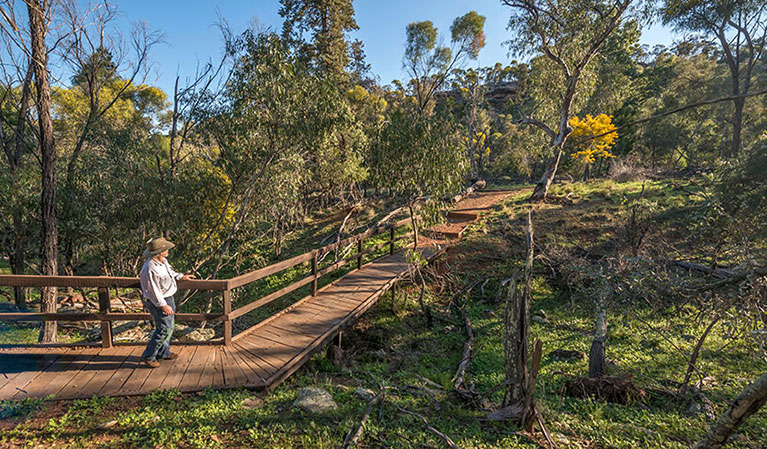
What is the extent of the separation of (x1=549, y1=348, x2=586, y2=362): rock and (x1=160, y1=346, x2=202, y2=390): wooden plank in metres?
6.51

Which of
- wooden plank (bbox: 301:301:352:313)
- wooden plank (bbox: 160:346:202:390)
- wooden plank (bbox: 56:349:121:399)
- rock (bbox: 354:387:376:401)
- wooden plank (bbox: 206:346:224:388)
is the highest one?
wooden plank (bbox: 56:349:121:399)

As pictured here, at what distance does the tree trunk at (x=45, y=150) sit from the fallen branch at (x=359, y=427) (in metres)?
7.37

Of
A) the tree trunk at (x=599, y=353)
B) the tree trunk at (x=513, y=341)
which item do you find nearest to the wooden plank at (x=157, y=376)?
the tree trunk at (x=513, y=341)

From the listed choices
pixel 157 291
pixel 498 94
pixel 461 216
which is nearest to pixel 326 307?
pixel 157 291

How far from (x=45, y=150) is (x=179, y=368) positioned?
572cm

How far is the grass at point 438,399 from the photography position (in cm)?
354

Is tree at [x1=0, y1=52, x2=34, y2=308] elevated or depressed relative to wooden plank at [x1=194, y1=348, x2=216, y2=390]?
elevated

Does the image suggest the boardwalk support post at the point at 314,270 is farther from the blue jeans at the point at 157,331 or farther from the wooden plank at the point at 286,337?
the blue jeans at the point at 157,331

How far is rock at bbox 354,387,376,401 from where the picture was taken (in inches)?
185

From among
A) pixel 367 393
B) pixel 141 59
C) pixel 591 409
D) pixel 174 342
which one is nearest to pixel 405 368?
pixel 367 393

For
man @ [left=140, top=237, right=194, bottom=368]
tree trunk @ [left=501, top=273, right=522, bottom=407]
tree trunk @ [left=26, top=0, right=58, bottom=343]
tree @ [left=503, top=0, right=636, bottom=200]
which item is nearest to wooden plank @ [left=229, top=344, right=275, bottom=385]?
man @ [left=140, top=237, right=194, bottom=368]

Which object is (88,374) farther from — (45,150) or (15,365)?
(45,150)

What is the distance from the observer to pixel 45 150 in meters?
6.66

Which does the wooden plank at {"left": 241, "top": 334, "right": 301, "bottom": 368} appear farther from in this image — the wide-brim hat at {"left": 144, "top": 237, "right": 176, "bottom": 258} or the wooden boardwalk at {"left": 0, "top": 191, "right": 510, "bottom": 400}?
the wide-brim hat at {"left": 144, "top": 237, "right": 176, "bottom": 258}
